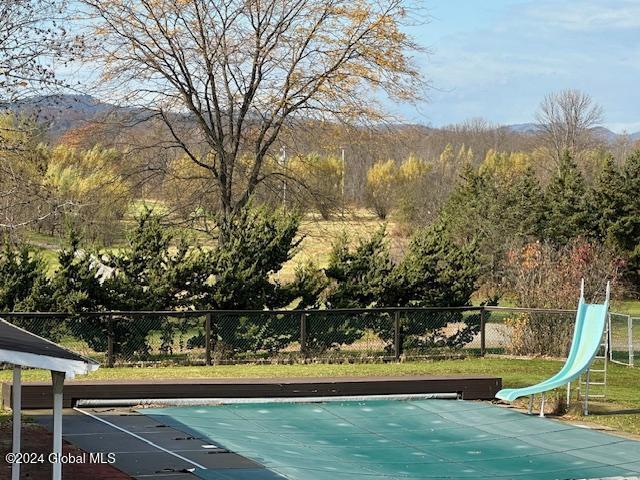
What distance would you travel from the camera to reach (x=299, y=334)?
21062 millimetres

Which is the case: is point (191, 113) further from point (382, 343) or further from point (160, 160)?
point (382, 343)

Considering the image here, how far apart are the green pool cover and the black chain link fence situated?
21.0ft

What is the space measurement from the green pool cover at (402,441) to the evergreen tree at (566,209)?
1175 inches

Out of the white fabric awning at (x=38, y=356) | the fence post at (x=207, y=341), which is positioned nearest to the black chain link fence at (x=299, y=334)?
the fence post at (x=207, y=341)

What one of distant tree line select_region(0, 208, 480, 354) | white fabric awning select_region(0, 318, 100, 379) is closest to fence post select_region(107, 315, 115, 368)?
distant tree line select_region(0, 208, 480, 354)

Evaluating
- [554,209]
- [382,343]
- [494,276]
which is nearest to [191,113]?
[382,343]

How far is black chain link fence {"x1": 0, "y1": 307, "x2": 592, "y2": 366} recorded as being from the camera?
19.9m

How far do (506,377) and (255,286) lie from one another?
257 inches

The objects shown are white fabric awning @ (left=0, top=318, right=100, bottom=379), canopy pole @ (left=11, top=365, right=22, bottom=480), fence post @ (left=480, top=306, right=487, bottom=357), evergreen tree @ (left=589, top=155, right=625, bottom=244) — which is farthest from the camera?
evergreen tree @ (left=589, top=155, right=625, bottom=244)

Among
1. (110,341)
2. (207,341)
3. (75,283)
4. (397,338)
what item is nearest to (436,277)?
(397,338)

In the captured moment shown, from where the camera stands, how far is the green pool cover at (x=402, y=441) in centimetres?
1031

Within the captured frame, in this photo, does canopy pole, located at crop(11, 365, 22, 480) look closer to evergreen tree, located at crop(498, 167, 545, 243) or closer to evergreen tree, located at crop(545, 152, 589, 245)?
evergreen tree, located at crop(498, 167, 545, 243)

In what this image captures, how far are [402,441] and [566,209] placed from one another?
3477cm

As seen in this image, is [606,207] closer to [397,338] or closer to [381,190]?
[381,190]
